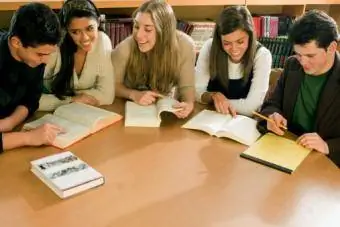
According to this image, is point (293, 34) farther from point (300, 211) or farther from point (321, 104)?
point (300, 211)

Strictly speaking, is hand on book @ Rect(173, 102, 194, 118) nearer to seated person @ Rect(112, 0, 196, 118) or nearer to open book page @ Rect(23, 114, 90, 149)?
seated person @ Rect(112, 0, 196, 118)

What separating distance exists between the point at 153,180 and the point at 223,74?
2.75ft

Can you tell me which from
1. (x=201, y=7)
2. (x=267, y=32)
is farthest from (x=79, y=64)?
(x=267, y=32)

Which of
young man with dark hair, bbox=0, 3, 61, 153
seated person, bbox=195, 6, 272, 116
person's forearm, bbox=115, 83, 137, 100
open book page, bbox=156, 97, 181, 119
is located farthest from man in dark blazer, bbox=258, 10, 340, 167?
young man with dark hair, bbox=0, 3, 61, 153

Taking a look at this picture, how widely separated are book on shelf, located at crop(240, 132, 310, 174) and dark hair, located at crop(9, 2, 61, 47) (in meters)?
0.77

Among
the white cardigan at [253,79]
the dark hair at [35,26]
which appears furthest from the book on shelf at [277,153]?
the dark hair at [35,26]

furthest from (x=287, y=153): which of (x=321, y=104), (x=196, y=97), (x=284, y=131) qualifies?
(x=196, y=97)

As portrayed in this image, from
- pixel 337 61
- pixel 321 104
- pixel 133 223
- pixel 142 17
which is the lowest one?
pixel 133 223

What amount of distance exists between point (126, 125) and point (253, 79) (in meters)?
0.65

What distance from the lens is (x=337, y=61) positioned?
5.23ft

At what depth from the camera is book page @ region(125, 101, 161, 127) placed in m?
1.59

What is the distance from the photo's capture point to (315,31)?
4.95 ft

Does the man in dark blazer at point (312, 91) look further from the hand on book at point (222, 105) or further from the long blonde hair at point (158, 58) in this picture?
the long blonde hair at point (158, 58)

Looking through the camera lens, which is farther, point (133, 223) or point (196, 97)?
point (196, 97)
